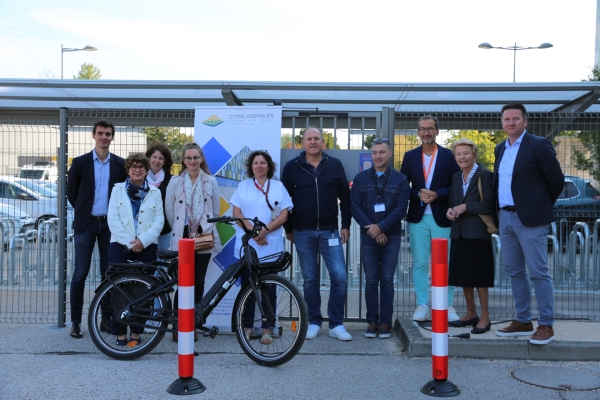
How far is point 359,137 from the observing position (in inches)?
264

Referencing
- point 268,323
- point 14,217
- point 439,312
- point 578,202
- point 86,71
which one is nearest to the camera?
point 439,312

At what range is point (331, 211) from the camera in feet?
20.1

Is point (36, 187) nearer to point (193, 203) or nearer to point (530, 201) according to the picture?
point (193, 203)

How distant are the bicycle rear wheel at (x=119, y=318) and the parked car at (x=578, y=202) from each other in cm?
465

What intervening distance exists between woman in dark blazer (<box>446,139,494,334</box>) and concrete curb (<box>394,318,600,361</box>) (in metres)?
0.42

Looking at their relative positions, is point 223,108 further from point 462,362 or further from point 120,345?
point 462,362

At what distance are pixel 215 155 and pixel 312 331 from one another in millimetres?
2005

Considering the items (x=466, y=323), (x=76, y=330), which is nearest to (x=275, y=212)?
(x=466, y=323)

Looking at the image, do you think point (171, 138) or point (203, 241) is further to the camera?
point (171, 138)

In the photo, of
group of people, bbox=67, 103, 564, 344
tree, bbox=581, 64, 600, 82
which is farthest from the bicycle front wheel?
tree, bbox=581, 64, 600, 82

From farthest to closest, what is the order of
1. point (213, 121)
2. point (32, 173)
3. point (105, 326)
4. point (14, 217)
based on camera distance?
point (14, 217) < point (32, 173) < point (213, 121) < point (105, 326)

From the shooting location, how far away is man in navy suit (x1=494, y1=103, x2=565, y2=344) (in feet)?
17.7

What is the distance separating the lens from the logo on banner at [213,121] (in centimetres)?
655

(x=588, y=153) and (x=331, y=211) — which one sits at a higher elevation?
(x=588, y=153)
